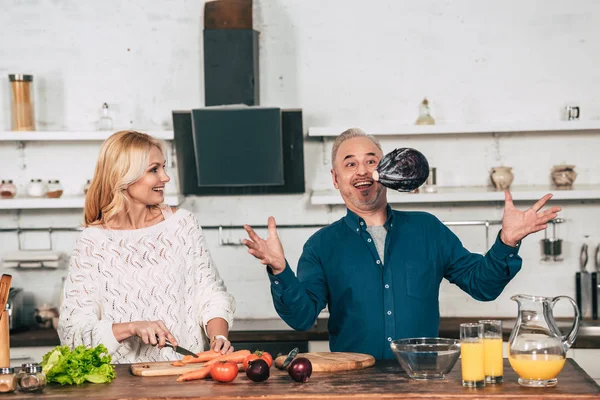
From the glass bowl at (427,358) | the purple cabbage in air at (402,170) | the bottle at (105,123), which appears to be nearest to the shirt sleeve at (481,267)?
the purple cabbage in air at (402,170)

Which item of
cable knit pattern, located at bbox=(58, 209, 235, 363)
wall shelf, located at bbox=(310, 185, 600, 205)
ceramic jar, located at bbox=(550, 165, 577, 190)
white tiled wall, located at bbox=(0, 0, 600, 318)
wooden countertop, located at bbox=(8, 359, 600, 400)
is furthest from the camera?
white tiled wall, located at bbox=(0, 0, 600, 318)

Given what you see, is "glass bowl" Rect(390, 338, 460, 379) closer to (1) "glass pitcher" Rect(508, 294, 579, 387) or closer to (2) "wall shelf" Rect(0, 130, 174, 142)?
(1) "glass pitcher" Rect(508, 294, 579, 387)

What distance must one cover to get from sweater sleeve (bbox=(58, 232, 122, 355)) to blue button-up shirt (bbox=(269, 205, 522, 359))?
65 cm

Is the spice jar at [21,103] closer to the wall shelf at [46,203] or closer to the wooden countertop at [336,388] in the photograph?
the wall shelf at [46,203]

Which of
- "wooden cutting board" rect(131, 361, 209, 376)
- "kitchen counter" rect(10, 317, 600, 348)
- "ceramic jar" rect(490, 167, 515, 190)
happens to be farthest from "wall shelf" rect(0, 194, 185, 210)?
"wooden cutting board" rect(131, 361, 209, 376)

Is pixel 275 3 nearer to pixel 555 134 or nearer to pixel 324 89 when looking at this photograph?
pixel 324 89

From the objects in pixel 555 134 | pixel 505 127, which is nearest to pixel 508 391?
pixel 505 127

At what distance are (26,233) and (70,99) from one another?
2.91 ft

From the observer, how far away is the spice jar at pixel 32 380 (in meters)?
2.42

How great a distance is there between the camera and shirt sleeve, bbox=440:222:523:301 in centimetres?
278

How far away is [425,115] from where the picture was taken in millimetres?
4973

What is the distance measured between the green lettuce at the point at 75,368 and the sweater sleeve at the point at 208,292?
54 centimetres

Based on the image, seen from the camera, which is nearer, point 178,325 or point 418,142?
point 178,325

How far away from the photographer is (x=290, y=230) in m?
5.23
